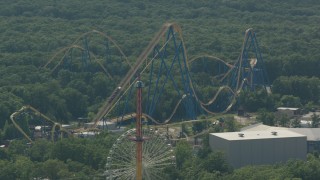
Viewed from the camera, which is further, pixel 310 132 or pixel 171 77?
pixel 171 77

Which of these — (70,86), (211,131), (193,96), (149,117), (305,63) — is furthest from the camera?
(305,63)

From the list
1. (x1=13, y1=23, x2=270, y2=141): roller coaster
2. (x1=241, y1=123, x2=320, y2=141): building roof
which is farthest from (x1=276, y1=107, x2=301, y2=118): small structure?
(x1=241, y1=123, x2=320, y2=141): building roof

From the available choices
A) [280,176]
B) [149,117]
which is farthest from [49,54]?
[280,176]

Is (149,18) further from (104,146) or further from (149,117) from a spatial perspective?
(104,146)

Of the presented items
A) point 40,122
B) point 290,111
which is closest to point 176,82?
point 290,111

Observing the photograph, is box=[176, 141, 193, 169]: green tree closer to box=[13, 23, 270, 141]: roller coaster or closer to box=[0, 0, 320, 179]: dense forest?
box=[0, 0, 320, 179]: dense forest

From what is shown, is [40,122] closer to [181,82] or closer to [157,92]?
[157,92]

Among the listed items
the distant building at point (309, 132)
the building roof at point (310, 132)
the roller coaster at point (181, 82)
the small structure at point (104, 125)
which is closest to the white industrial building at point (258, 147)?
the distant building at point (309, 132)
